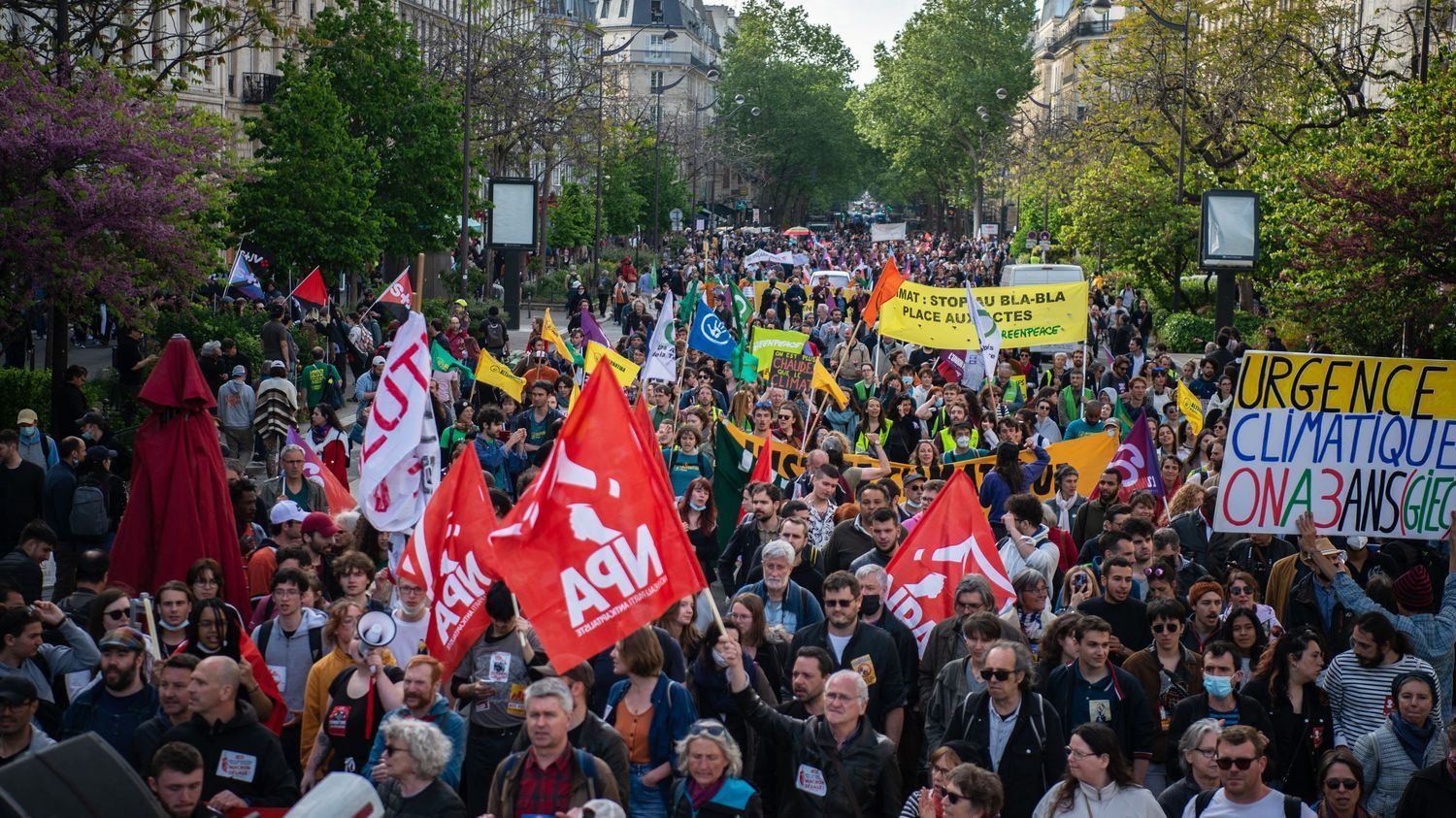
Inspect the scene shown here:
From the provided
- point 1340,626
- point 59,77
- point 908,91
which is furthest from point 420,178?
point 908,91

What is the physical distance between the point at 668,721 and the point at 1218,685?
2.32 m

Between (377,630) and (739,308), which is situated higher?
(739,308)

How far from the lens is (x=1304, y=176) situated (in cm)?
2577

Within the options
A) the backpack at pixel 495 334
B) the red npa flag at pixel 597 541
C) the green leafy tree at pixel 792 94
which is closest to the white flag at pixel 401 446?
the red npa flag at pixel 597 541

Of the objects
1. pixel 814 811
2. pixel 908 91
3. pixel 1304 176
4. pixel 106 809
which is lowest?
pixel 814 811

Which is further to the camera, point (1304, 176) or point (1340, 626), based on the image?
point (1304, 176)

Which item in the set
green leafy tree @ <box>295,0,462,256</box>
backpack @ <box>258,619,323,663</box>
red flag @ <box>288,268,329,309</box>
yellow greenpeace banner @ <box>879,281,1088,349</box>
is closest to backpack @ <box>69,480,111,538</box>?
backpack @ <box>258,619,323,663</box>

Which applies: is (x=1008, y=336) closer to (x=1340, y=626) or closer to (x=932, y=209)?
(x=1340, y=626)

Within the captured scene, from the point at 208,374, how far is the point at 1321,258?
1531 centimetres

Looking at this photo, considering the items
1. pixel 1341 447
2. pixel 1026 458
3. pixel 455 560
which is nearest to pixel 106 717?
pixel 455 560

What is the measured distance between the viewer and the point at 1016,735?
710 cm

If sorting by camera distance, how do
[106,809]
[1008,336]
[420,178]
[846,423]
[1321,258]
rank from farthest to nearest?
[420,178] → [1321,258] → [1008,336] → [846,423] → [106,809]

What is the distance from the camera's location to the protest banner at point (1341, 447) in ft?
30.6

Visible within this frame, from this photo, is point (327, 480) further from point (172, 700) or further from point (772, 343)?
point (772, 343)
